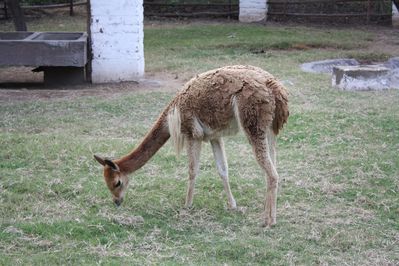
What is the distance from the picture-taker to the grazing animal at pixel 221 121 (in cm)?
526

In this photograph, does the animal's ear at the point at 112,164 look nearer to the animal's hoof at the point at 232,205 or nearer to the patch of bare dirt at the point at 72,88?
the animal's hoof at the point at 232,205

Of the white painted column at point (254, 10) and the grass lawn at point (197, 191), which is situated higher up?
the white painted column at point (254, 10)

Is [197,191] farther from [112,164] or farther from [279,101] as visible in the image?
[279,101]

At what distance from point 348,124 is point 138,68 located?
194 inches

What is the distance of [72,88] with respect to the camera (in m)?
11.8

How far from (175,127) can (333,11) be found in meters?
17.1

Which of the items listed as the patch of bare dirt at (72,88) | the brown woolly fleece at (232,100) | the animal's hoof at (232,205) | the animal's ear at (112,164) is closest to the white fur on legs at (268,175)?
the brown woolly fleece at (232,100)

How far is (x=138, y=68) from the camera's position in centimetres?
1216

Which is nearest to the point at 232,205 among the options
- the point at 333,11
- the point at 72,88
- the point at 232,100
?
the point at 232,100

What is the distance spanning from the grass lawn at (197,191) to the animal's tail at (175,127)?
61 cm

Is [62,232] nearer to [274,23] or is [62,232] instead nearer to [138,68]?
[138,68]

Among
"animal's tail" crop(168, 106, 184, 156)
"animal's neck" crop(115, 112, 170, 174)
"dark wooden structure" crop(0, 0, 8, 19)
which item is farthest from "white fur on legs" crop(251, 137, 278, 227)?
"dark wooden structure" crop(0, 0, 8, 19)

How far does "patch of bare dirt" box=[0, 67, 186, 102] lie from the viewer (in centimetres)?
1090

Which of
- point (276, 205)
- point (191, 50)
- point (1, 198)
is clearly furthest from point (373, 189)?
point (191, 50)
